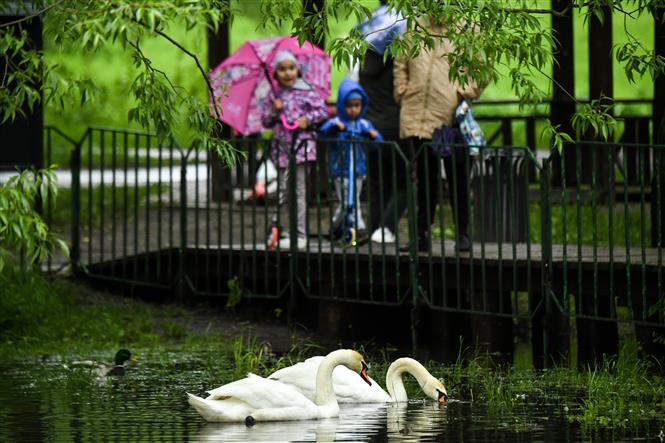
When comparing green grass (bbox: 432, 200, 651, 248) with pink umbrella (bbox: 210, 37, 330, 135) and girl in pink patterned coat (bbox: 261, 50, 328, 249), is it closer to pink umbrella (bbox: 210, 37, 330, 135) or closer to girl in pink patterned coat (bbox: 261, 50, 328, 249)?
girl in pink patterned coat (bbox: 261, 50, 328, 249)

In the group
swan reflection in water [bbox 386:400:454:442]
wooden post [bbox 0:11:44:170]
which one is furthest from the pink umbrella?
swan reflection in water [bbox 386:400:454:442]

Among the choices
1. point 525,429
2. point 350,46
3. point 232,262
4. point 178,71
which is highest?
point 178,71

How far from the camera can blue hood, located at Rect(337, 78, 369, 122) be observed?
15.9 m

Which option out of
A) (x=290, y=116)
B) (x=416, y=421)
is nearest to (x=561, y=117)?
(x=290, y=116)

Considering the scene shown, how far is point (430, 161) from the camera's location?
16.0 meters

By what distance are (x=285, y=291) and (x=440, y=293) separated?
1.68 m

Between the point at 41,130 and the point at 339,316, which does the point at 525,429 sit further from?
the point at 41,130

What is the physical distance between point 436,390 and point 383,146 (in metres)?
4.89

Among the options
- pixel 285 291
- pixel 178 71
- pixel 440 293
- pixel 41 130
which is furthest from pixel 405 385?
pixel 178 71

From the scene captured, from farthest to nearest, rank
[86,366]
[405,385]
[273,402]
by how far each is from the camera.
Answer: [86,366] → [405,385] → [273,402]

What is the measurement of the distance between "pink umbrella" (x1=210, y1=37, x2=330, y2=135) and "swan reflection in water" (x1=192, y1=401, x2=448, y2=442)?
683 cm

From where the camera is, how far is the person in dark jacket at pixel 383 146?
49.9ft

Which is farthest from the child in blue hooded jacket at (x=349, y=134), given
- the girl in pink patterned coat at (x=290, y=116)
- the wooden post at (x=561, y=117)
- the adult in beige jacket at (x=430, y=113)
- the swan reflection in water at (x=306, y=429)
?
the swan reflection in water at (x=306, y=429)

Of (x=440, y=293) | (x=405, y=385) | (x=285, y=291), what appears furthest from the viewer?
(x=285, y=291)
